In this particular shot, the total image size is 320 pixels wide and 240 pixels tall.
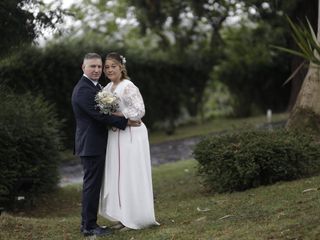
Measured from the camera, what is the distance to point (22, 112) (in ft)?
35.1

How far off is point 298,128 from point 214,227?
437 cm

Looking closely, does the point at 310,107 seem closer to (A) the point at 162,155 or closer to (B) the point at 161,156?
(B) the point at 161,156

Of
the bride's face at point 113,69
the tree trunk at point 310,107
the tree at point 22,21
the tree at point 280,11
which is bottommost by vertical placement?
the tree trunk at point 310,107

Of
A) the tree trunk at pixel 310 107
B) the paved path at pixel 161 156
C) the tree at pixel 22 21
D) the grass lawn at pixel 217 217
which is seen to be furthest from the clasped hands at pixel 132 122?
the paved path at pixel 161 156

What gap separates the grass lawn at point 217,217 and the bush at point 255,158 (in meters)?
0.27

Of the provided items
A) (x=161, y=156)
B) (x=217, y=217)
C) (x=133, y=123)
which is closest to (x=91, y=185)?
(x=133, y=123)

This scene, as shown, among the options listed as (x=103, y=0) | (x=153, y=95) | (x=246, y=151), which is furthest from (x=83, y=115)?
(x=103, y=0)

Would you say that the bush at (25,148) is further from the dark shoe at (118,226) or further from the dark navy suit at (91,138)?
the dark navy suit at (91,138)

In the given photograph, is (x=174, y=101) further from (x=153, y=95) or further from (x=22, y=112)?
(x=22, y=112)

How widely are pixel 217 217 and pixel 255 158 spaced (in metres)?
1.93

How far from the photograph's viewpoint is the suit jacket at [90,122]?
7.05 metres

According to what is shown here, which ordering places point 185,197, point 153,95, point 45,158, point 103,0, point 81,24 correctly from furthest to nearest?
1. point 81,24
2. point 103,0
3. point 153,95
4. point 45,158
5. point 185,197

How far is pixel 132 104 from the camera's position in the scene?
7.18 meters

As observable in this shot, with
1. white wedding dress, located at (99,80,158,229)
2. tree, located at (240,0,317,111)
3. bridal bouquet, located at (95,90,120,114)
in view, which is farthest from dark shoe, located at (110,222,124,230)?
tree, located at (240,0,317,111)
